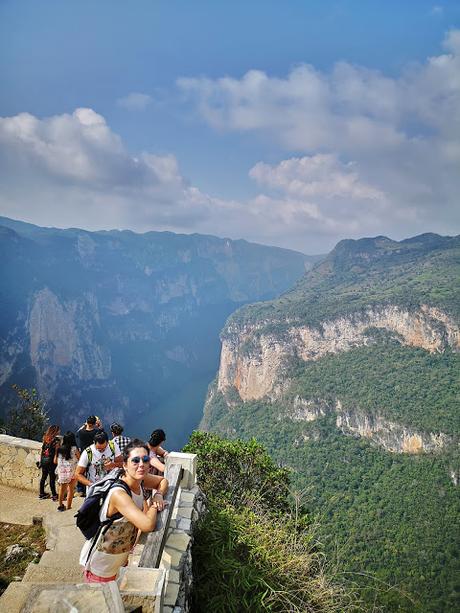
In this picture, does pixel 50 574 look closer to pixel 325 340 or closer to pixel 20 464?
pixel 20 464

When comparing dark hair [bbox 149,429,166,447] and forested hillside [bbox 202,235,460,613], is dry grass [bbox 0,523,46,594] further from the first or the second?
forested hillside [bbox 202,235,460,613]

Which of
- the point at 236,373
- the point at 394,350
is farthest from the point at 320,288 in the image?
the point at 394,350

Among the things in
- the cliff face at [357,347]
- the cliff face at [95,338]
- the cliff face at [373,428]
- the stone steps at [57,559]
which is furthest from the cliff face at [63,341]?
the stone steps at [57,559]

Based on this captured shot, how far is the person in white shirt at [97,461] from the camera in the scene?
5.25 metres

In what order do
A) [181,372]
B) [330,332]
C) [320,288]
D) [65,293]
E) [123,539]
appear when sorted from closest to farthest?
[123,539], [330,332], [65,293], [320,288], [181,372]

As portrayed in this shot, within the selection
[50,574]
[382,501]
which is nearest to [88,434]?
[50,574]

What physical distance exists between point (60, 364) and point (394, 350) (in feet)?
267

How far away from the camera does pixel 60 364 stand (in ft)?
334

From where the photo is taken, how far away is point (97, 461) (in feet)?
17.3

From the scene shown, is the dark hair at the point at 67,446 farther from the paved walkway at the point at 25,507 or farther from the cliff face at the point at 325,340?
the cliff face at the point at 325,340

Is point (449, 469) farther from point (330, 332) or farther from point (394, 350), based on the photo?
point (330, 332)

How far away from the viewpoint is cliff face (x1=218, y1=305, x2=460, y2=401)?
71.2m

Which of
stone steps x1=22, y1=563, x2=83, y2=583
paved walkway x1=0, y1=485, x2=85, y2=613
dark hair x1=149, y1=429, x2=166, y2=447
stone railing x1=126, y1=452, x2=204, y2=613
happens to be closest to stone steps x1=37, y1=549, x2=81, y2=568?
paved walkway x1=0, y1=485, x2=85, y2=613

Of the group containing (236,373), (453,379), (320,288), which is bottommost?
(236,373)
